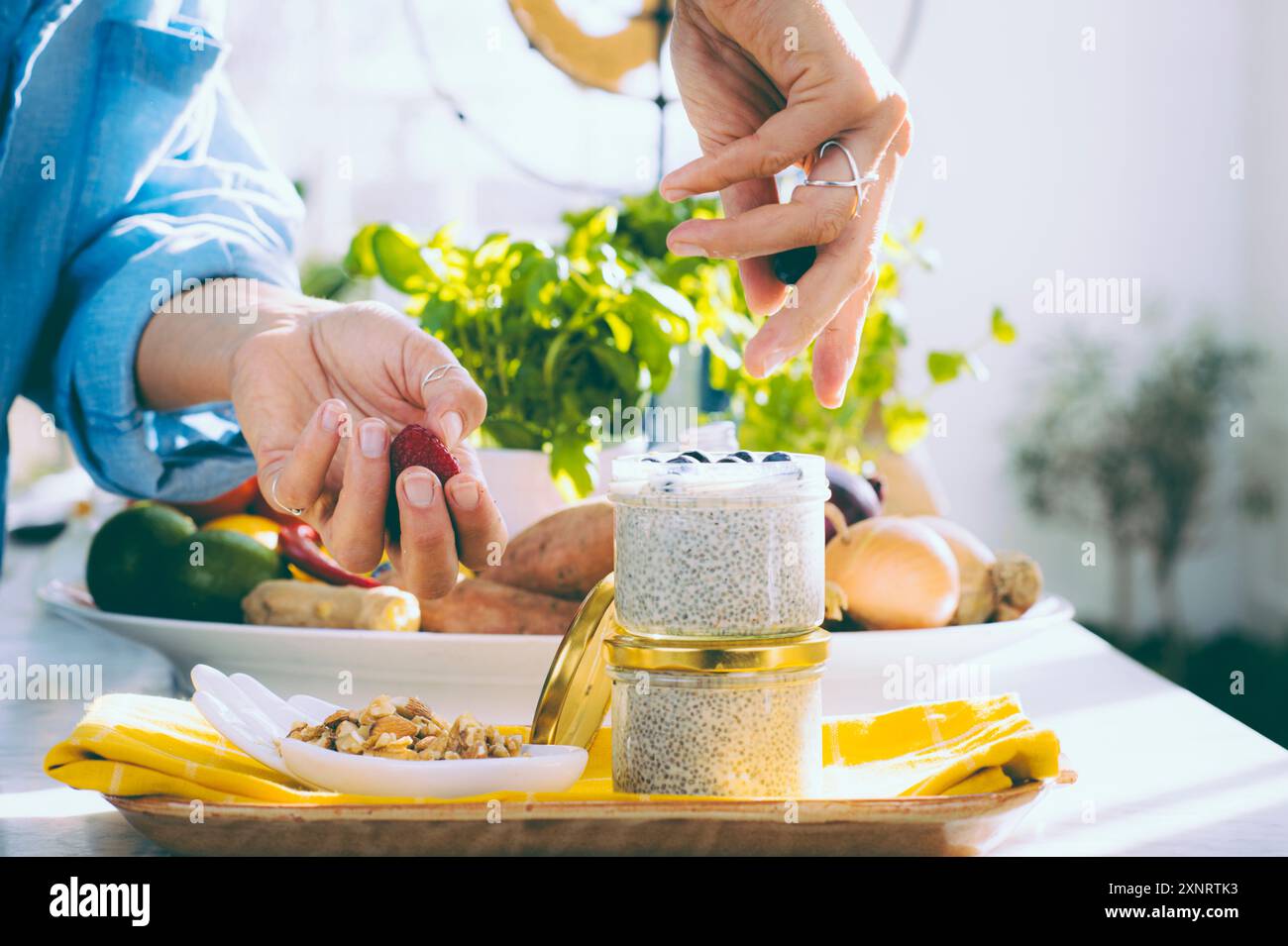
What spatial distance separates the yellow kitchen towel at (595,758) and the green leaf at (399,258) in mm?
746

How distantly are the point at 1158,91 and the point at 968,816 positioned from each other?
5011 millimetres

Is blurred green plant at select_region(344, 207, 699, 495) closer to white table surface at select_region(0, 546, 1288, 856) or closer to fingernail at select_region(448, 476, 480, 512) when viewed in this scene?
white table surface at select_region(0, 546, 1288, 856)

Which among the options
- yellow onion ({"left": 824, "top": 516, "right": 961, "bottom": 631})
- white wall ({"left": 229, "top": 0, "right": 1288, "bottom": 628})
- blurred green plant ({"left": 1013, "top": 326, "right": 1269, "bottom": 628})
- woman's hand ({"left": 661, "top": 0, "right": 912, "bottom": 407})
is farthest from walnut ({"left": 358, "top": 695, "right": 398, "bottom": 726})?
white wall ({"left": 229, "top": 0, "right": 1288, "bottom": 628})

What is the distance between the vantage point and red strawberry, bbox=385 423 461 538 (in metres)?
0.61

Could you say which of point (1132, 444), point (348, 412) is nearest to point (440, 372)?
point (348, 412)

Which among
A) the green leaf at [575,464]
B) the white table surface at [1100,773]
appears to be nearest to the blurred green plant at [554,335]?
the green leaf at [575,464]

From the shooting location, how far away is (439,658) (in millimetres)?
865

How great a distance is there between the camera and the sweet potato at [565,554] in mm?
976

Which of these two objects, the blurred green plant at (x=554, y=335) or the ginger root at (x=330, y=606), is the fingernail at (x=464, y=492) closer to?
the ginger root at (x=330, y=606)

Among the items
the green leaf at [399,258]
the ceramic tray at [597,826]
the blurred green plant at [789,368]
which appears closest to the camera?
the ceramic tray at [597,826]

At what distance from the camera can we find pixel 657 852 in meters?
0.51

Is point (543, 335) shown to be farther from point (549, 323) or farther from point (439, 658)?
point (439, 658)
